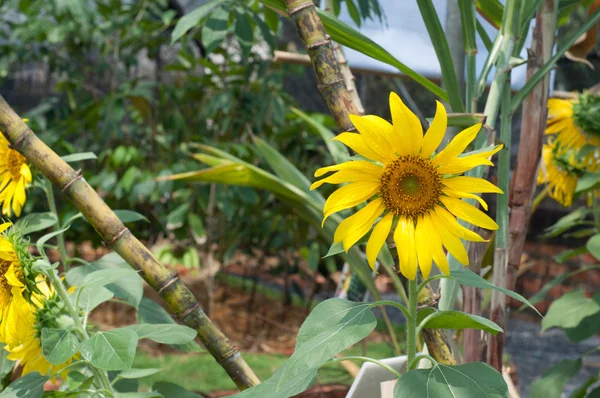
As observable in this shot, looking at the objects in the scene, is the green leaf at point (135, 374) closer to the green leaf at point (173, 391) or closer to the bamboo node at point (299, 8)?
the green leaf at point (173, 391)

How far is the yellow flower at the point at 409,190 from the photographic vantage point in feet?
1.35

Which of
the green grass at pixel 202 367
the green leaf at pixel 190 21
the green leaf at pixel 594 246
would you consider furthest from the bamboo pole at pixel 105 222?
the green grass at pixel 202 367

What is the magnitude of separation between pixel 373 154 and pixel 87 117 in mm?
2015

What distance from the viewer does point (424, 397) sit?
39 centimetres

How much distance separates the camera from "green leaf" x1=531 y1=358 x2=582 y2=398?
1.01m

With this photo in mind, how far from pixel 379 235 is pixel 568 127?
2.06ft

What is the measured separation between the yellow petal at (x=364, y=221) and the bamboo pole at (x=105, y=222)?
18 cm

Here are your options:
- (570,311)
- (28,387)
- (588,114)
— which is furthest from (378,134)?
(570,311)

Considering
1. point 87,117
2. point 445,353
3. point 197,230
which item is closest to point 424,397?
point 445,353

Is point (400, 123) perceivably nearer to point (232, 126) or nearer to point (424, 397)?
point (424, 397)

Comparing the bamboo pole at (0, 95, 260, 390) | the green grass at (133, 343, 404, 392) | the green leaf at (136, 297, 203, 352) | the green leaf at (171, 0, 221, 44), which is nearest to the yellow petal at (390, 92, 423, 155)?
the bamboo pole at (0, 95, 260, 390)

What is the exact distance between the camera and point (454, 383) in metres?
0.40

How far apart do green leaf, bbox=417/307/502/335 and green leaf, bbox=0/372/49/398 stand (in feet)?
0.96

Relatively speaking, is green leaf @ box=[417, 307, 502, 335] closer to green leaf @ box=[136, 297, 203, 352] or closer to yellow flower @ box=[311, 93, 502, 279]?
yellow flower @ box=[311, 93, 502, 279]
